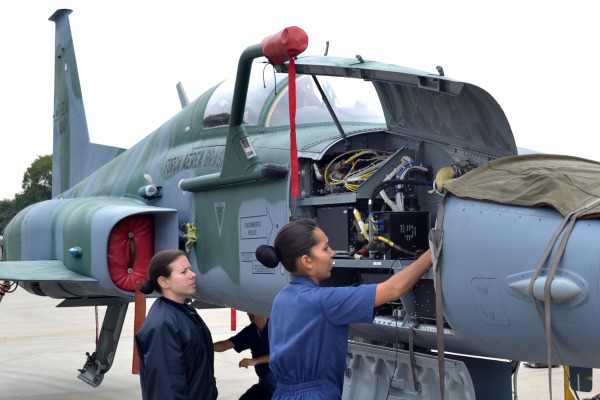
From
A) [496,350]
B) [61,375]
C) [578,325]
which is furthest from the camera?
[61,375]

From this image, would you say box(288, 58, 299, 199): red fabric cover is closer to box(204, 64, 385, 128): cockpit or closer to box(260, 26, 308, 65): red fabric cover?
box(260, 26, 308, 65): red fabric cover

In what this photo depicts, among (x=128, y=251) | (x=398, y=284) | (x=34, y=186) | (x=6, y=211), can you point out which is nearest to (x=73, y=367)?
(x=128, y=251)

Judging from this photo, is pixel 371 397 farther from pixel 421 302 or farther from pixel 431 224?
pixel 431 224

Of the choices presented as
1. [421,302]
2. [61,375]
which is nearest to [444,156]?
[421,302]

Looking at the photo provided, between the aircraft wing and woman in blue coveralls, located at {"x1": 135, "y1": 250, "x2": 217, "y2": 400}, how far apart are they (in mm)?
2614

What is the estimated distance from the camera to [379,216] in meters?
4.88

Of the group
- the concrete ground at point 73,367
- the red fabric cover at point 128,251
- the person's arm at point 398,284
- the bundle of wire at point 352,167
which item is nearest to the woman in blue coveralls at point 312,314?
the person's arm at point 398,284

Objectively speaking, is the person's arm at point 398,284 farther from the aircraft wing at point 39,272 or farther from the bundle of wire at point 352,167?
the aircraft wing at point 39,272

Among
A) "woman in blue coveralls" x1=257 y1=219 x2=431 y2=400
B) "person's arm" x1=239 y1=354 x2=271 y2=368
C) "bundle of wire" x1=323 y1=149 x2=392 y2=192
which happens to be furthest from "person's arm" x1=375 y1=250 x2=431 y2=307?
"person's arm" x1=239 y1=354 x2=271 y2=368

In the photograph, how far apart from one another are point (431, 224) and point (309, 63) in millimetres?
1141

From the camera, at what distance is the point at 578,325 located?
364cm

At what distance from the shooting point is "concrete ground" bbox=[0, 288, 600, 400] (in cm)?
1084

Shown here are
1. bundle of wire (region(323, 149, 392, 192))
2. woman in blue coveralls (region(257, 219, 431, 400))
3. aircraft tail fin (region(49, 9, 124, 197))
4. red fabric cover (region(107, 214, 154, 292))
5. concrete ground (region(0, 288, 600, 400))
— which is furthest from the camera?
aircraft tail fin (region(49, 9, 124, 197))

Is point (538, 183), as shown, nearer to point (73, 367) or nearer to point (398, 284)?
point (398, 284)
